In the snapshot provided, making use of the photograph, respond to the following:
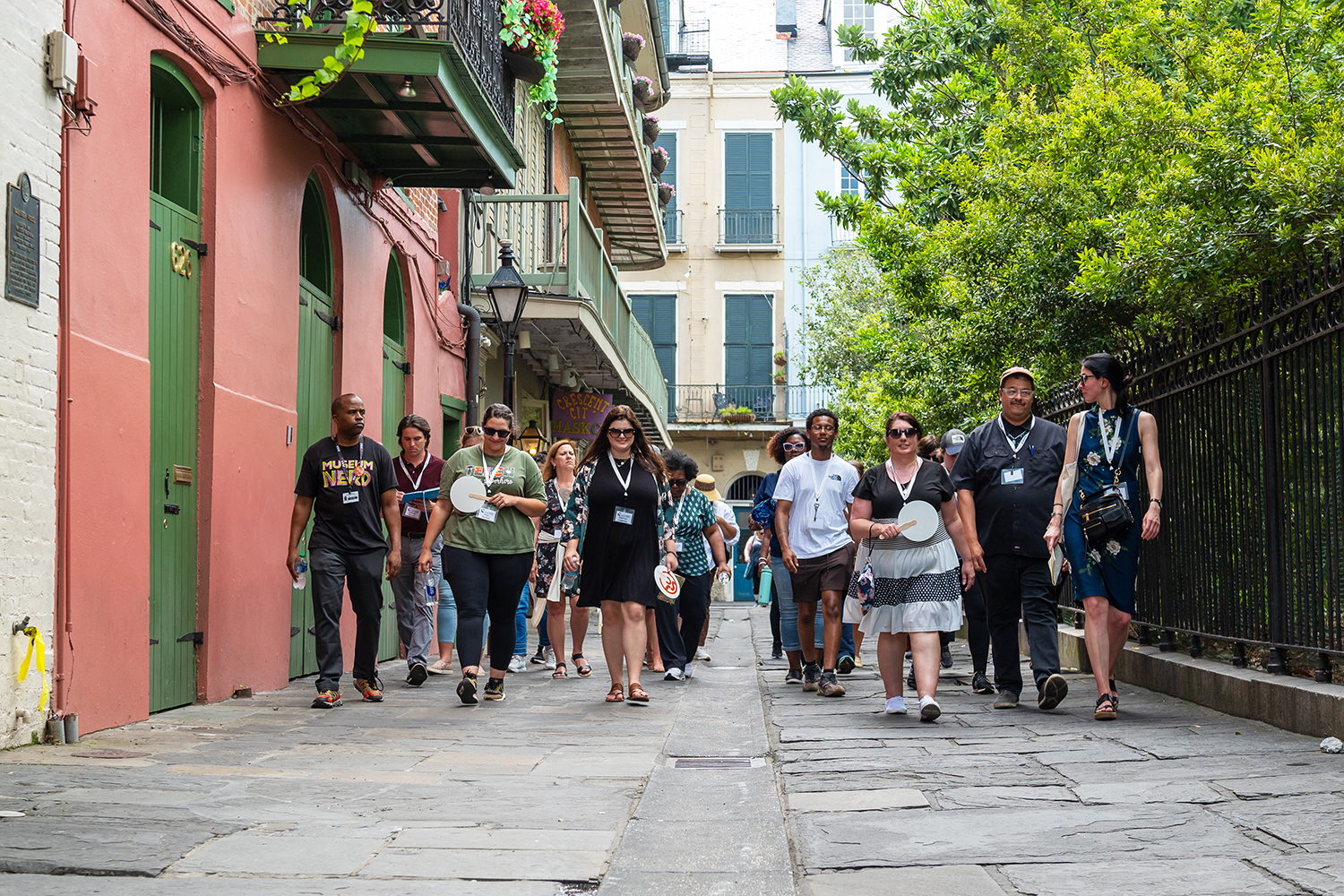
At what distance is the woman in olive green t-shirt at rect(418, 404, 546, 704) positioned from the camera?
8.44 meters

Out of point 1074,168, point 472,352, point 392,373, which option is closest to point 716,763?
point 392,373

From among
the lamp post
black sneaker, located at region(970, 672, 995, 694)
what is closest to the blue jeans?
black sneaker, located at region(970, 672, 995, 694)

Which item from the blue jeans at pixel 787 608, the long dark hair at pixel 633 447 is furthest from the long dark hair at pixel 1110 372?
the blue jeans at pixel 787 608

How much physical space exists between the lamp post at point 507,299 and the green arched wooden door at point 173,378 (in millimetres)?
6158

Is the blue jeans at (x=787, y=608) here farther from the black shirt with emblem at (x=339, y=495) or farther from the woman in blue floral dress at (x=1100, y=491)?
the black shirt with emblem at (x=339, y=495)

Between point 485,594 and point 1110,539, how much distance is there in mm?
3604

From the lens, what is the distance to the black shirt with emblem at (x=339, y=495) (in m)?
8.37

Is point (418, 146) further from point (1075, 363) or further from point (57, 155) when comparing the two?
point (1075, 363)

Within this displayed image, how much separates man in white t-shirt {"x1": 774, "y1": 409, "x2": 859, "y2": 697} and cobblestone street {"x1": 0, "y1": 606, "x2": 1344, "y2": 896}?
132 centimetres

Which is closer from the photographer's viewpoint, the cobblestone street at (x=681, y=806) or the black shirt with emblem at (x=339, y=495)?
the cobblestone street at (x=681, y=806)

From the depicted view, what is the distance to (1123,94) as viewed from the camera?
37.7 ft

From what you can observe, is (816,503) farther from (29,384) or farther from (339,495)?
(29,384)

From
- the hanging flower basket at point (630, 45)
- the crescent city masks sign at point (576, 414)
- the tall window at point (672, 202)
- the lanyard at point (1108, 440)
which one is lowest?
the lanyard at point (1108, 440)

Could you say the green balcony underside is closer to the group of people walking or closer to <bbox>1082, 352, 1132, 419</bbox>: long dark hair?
the group of people walking
